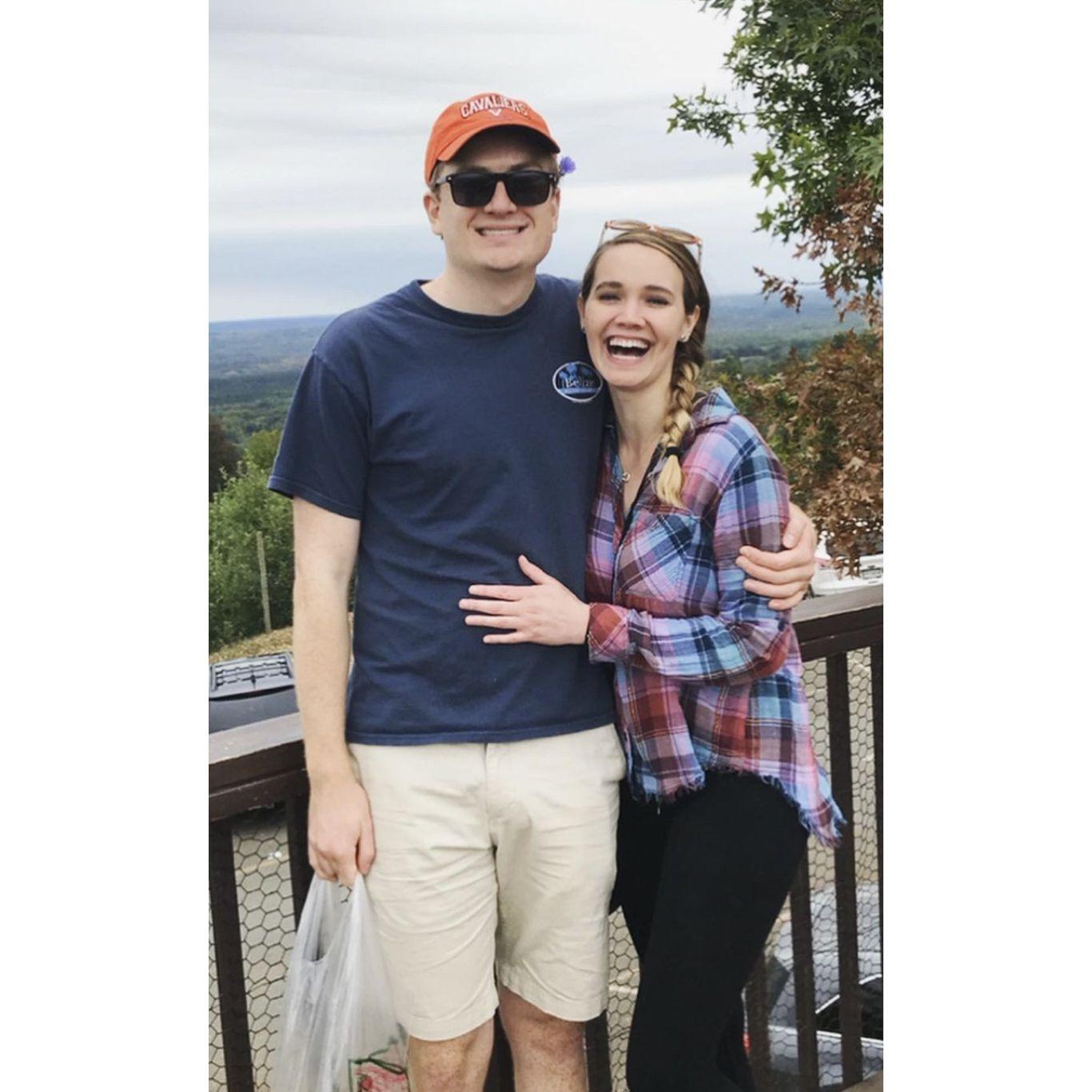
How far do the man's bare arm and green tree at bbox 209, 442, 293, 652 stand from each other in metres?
0.14

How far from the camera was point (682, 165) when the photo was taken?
6.23 ft

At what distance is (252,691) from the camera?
5.55 feet

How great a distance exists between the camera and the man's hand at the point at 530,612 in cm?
140

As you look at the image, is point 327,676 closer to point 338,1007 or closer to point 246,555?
point 246,555

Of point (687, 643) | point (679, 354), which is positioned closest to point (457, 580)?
point (687, 643)

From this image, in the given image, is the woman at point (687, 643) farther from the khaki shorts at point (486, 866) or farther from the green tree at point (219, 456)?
the green tree at point (219, 456)

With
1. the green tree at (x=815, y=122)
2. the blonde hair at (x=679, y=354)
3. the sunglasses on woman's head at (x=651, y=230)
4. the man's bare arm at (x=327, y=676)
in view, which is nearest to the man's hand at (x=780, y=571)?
the blonde hair at (x=679, y=354)

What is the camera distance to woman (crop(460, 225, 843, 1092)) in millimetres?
1407

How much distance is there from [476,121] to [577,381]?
31cm

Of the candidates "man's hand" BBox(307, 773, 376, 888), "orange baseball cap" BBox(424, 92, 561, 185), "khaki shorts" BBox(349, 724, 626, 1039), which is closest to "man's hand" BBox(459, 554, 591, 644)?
"khaki shorts" BBox(349, 724, 626, 1039)

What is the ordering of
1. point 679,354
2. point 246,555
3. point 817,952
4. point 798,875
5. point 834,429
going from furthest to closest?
1. point 834,429
2. point 817,952
3. point 798,875
4. point 246,555
5. point 679,354

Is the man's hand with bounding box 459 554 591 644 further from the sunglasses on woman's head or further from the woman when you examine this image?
the sunglasses on woman's head

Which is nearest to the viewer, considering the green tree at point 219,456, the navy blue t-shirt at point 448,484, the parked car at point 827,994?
the navy blue t-shirt at point 448,484
